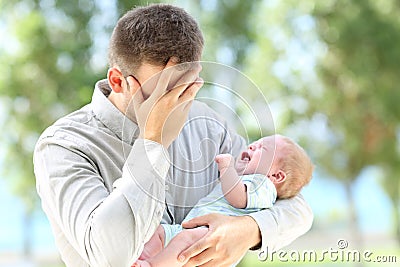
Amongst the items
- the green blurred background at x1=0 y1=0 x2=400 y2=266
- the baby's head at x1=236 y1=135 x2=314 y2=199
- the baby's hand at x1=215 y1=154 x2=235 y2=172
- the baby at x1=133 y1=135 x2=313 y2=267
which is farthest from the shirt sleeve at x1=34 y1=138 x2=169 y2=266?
the green blurred background at x1=0 y1=0 x2=400 y2=266

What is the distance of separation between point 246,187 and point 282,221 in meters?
0.10

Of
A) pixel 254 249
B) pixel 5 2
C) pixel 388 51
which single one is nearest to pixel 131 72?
pixel 254 249

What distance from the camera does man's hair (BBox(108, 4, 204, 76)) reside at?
1.16 metres

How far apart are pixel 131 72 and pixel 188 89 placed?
4.7 inches

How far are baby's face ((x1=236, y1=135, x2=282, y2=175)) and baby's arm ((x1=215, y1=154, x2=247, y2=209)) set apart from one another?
0.22 feet

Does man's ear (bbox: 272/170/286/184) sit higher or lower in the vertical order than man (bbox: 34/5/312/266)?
lower

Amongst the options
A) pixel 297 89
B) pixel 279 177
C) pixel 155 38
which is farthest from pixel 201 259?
pixel 297 89

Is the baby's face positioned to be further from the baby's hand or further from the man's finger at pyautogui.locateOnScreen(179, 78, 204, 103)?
the man's finger at pyautogui.locateOnScreen(179, 78, 204, 103)

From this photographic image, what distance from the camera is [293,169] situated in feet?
4.70

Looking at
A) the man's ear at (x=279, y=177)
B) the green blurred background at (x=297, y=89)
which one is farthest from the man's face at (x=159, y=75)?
the green blurred background at (x=297, y=89)

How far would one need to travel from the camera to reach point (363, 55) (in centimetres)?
612

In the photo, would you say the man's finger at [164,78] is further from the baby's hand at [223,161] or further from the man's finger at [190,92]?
the baby's hand at [223,161]

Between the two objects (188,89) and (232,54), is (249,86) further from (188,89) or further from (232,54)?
(232,54)

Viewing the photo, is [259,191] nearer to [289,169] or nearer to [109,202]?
[289,169]
